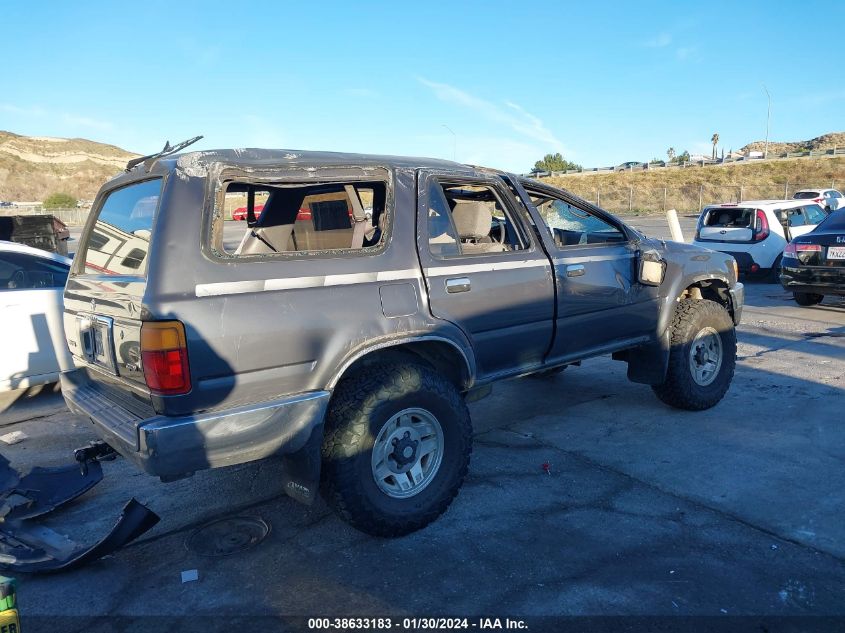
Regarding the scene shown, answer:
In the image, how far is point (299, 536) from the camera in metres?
3.62

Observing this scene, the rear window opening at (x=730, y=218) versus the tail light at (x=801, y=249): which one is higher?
Answer: the rear window opening at (x=730, y=218)

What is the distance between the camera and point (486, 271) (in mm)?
4000

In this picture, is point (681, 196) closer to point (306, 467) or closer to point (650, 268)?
point (650, 268)

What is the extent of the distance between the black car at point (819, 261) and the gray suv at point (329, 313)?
583 centimetres

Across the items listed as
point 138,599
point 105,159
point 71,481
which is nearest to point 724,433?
point 138,599

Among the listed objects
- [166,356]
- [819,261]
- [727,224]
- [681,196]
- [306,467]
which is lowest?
[306,467]

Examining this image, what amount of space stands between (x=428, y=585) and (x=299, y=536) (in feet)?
2.85

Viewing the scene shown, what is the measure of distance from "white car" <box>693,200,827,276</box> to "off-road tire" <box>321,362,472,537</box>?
1070cm

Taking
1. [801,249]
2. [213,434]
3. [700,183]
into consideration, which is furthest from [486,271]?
[700,183]

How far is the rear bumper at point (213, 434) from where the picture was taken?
290cm

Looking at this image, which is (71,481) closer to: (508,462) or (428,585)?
(428,585)

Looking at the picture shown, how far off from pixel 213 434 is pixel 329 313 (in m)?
0.78

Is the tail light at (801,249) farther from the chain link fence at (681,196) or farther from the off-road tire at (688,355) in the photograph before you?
the chain link fence at (681,196)

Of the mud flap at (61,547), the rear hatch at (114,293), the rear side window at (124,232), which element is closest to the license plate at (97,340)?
the rear hatch at (114,293)
